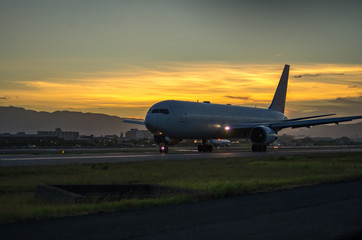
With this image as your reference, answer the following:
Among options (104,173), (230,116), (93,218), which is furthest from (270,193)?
(230,116)

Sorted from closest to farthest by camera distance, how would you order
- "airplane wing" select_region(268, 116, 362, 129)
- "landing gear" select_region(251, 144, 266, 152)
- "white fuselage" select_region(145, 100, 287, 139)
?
"white fuselage" select_region(145, 100, 287, 139)
"airplane wing" select_region(268, 116, 362, 129)
"landing gear" select_region(251, 144, 266, 152)

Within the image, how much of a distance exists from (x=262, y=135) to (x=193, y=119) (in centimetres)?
843

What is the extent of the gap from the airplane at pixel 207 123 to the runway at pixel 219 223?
106 feet

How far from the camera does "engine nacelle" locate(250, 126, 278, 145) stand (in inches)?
1951

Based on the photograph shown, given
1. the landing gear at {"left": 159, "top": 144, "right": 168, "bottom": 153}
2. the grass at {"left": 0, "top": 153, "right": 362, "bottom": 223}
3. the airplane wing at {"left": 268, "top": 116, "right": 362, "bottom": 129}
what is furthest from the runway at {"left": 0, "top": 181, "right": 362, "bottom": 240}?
the airplane wing at {"left": 268, "top": 116, "right": 362, "bottom": 129}

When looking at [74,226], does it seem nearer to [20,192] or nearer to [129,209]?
[129,209]

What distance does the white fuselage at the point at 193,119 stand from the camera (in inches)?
1772

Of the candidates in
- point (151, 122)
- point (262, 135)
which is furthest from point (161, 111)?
point (262, 135)

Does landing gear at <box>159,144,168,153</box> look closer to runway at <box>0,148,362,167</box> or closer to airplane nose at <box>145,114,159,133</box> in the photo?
airplane nose at <box>145,114,159,133</box>

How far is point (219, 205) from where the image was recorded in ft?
Answer: 40.7

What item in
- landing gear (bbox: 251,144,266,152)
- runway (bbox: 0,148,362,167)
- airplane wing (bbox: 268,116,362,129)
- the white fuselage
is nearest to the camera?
runway (bbox: 0,148,362,167)

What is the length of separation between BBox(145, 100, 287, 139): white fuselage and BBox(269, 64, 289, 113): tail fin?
1129 cm

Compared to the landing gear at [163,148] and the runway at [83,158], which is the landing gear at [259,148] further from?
the landing gear at [163,148]

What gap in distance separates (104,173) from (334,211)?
43.7 feet
